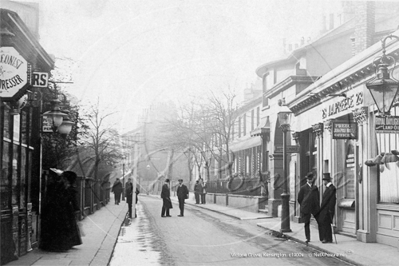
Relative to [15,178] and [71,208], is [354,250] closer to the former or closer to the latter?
[71,208]

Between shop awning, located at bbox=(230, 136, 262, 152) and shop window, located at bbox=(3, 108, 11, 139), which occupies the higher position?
shop awning, located at bbox=(230, 136, 262, 152)

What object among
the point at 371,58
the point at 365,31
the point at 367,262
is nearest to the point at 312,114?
the point at 365,31

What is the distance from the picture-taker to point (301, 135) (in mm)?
24344

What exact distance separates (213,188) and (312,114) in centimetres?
2398

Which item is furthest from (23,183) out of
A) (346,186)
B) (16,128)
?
(346,186)

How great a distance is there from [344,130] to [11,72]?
10.9 metres

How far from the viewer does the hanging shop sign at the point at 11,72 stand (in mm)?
8633

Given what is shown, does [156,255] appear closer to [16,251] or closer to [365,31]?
[16,251]

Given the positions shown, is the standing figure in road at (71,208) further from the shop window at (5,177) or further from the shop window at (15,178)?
the shop window at (5,177)

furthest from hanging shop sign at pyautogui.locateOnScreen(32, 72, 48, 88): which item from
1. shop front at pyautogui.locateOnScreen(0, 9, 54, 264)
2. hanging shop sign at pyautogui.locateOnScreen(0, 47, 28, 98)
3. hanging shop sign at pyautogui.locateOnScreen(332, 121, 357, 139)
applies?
hanging shop sign at pyautogui.locateOnScreen(332, 121, 357, 139)

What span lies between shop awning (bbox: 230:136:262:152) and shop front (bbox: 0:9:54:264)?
27.1m

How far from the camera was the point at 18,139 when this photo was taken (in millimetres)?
11789

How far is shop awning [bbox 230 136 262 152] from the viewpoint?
41.0 meters

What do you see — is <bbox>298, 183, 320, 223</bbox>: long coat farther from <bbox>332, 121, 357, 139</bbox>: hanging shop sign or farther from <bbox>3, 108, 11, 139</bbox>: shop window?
<bbox>3, 108, 11, 139</bbox>: shop window
